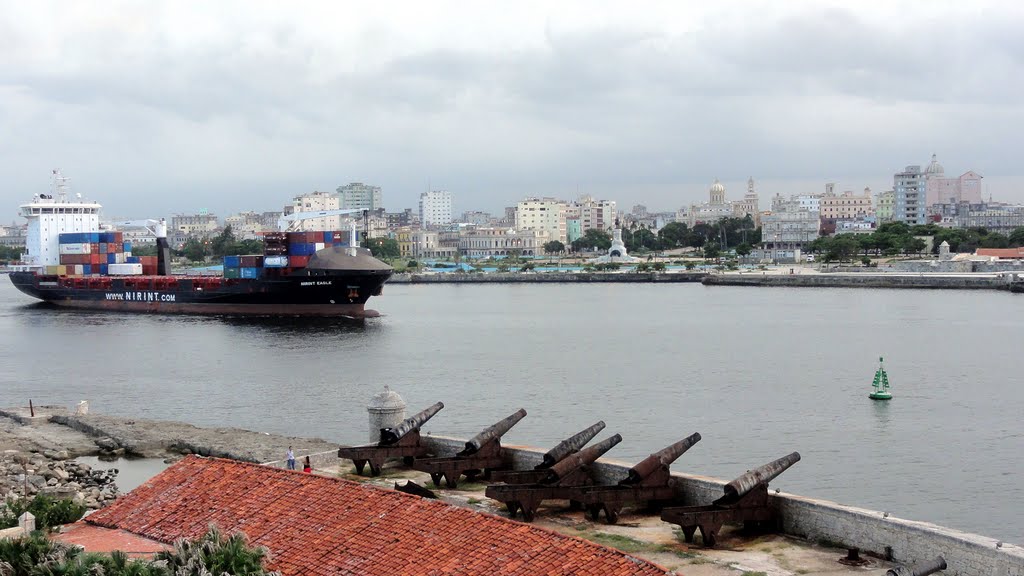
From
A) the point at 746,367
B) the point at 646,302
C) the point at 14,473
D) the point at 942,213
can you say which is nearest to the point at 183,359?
the point at 746,367

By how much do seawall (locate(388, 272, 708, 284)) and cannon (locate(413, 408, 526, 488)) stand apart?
95.8 metres

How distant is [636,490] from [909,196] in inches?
7364

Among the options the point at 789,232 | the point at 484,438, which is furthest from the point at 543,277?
the point at 484,438

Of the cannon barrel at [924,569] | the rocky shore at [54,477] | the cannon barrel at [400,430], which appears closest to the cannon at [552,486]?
the cannon barrel at [400,430]

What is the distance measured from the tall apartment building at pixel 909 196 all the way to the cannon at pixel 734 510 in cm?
18389

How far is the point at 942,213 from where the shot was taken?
195m

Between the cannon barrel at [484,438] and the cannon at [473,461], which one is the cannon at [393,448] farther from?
the cannon barrel at [484,438]

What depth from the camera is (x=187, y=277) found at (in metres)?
69.8

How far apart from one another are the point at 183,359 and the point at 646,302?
40649mm

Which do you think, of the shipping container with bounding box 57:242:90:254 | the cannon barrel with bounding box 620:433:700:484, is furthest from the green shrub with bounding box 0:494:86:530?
the shipping container with bounding box 57:242:90:254

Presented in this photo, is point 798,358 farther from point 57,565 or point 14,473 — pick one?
point 57,565

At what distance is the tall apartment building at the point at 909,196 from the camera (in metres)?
185

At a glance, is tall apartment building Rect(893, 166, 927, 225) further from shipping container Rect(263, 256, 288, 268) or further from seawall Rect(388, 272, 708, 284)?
shipping container Rect(263, 256, 288, 268)

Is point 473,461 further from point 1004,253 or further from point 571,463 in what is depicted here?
point 1004,253
